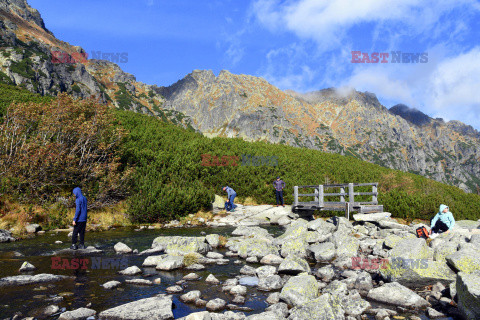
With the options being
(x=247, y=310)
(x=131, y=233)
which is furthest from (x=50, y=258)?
(x=247, y=310)

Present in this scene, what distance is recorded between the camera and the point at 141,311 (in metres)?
5.25

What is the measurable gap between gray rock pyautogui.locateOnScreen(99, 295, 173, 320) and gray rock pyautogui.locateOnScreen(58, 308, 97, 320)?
0.21 m

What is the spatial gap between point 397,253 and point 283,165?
64.7 feet

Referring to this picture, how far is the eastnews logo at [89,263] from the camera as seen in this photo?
830 centimetres

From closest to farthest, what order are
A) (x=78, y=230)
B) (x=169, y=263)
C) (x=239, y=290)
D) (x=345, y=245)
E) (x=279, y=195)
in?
(x=239, y=290) → (x=169, y=263) → (x=78, y=230) → (x=345, y=245) → (x=279, y=195)

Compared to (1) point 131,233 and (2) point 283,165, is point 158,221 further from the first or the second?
(2) point 283,165

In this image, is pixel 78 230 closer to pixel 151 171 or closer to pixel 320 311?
pixel 320 311

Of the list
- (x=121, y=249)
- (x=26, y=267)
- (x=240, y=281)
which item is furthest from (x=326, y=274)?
(x=26, y=267)

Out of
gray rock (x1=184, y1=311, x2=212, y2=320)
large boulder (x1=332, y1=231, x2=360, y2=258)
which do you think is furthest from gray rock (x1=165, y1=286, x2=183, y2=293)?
large boulder (x1=332, y1=231, x2=360, y2=258)

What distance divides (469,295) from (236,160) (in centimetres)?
2228

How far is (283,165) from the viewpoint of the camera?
27.5 meters

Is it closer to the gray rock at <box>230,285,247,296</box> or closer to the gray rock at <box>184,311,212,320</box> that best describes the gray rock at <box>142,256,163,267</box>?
the gray rock at <box>230,285,247,296</box>

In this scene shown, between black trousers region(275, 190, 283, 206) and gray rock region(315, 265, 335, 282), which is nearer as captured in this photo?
gray rock region(315, 265, 335, 282)

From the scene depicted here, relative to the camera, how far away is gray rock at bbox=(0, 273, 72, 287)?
667 cm
